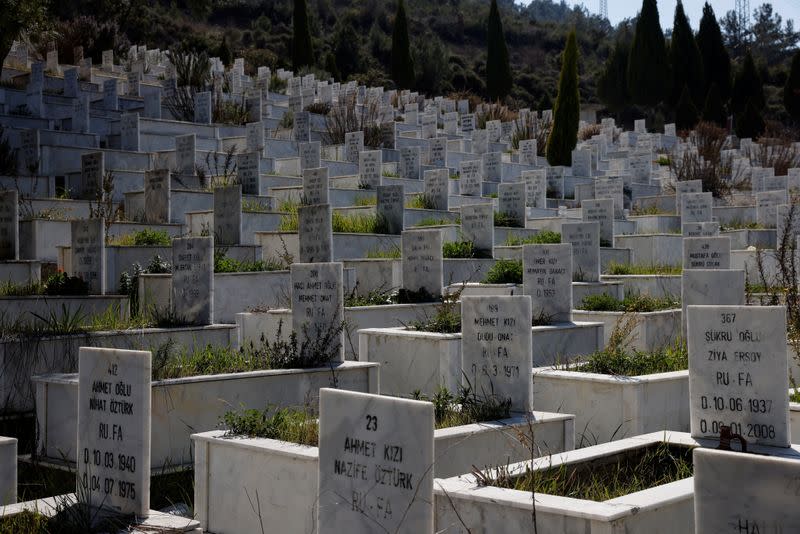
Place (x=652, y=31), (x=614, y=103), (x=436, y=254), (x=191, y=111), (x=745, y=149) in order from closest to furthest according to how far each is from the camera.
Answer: (x=436, y=254)
(x=191, y=111)
(x=745, y=149)
(x=652, y=31)
(x=614, y=103)

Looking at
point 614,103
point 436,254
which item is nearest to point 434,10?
point 614,103

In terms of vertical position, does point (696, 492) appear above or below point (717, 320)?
below

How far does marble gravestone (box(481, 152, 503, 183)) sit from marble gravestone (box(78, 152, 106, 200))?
11413mm

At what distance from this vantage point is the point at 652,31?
5362cm

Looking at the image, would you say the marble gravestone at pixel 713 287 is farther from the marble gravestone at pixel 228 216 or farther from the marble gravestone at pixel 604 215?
the marble gravestone at pixel 604 215

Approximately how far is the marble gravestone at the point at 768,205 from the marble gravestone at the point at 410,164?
7432 mm

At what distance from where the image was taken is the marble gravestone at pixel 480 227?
15969mm

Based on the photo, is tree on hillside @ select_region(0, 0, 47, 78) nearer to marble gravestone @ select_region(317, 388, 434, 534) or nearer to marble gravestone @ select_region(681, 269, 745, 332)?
marble gravestone @ select_region(681, 269, 745, 332)

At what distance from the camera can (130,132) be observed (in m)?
20.8

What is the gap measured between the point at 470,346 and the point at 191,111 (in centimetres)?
1883

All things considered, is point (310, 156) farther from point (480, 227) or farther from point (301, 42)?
point (301, 42)

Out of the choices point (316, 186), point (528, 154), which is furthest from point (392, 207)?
point (528, 154)

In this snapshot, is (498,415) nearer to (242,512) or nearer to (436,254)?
(242,512)

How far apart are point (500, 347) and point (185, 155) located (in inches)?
484
